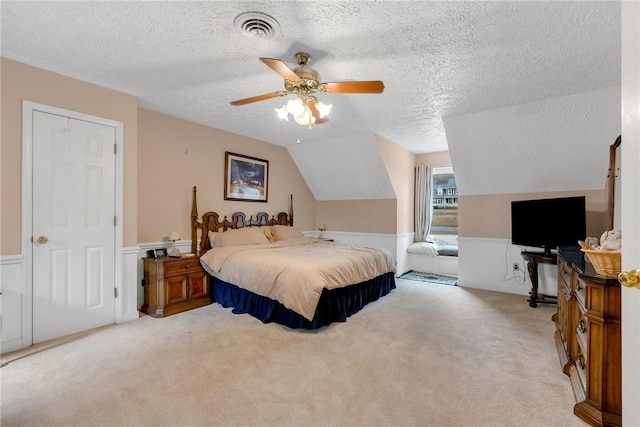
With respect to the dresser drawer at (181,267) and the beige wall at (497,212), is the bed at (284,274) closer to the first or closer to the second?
the dresser drawer at (181,267)

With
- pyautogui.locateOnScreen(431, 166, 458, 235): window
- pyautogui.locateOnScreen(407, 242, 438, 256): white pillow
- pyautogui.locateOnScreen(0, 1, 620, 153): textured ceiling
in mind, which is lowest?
pyautogui.locateOnScreen(407, 242, 438, 256): white pillow

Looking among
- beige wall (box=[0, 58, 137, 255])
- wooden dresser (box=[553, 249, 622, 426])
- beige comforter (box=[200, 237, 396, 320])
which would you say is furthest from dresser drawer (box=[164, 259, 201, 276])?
wooden dresser (box=[553, 249, 622, 426])

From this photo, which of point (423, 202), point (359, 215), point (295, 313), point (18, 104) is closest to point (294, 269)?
point (295, 313)

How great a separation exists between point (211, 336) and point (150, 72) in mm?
2566

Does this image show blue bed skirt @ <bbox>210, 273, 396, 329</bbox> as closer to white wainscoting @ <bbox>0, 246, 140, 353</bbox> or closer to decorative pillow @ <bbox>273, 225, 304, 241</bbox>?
decorative pillow @ <bbox>273, 225, 304, 241</bbox>

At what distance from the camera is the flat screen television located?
367cm

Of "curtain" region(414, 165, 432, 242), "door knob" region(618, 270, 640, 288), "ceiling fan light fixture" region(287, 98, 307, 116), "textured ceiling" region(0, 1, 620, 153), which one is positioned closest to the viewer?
"door knob" region(618, 270, 640, 288)

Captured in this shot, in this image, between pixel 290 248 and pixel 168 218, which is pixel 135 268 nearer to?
pixel 168 218

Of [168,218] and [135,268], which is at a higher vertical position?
[168,218]

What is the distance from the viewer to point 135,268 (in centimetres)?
332

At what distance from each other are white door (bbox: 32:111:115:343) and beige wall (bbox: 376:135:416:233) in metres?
3.76

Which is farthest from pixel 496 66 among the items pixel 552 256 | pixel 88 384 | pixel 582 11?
pixel 88 384

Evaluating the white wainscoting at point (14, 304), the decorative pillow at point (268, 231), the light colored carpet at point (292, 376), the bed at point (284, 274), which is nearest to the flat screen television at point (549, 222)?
the light colored carpet at point (292, 376)

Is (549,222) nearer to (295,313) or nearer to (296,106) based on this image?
(295,313)
